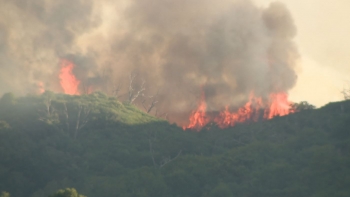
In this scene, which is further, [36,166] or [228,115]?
[228,115]

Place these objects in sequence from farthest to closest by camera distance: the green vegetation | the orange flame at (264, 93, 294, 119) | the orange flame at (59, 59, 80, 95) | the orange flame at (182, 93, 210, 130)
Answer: the orange flame at (59, 59, 80, 95) < the orange flame at (182, 93, 210, 130) < the orange flame at (264, 93, 294, 119) < the green vegetation

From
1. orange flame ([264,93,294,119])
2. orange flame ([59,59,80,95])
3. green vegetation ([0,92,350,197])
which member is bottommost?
green vegetation ([0,92,350,197])

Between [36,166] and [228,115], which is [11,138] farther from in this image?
[228,115]

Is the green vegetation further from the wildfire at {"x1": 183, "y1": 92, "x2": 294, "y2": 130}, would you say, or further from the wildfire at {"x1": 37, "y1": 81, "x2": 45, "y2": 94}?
the wildfire at {"x1": 37, "y1": 81, "x2": 45, "y2": 94}

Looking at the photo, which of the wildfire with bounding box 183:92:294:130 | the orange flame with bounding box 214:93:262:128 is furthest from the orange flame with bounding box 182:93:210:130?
the orange flame with bounding box 214:93:262:128

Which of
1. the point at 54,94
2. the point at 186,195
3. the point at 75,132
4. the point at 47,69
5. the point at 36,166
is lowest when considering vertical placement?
the point at 186,195

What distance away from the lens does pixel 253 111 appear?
375ft

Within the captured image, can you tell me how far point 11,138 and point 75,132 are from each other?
15.2 meters

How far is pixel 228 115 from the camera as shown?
116 meters

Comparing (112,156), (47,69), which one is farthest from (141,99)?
(112,156)

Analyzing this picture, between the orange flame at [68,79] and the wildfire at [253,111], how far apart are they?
22984mm

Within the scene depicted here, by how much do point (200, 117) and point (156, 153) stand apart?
15667 millimetres

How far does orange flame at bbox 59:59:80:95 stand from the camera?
121 meters

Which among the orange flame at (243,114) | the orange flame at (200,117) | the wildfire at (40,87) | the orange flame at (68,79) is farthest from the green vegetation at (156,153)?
the orange flame at (68,79)
